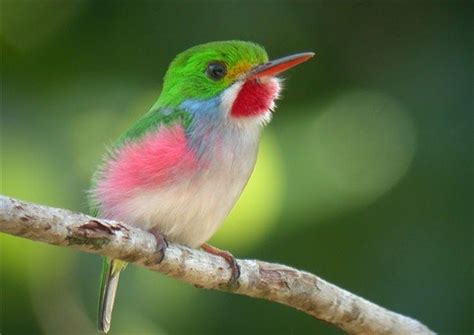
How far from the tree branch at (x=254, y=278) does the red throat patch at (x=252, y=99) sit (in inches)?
19.6

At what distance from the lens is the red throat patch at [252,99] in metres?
3.46

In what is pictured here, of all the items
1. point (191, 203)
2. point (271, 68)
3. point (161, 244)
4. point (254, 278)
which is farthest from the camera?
point (271, 68)

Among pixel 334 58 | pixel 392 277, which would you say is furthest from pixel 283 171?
pixel 334 58

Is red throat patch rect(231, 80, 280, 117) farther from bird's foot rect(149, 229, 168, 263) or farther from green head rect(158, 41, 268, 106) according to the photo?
bird's foot rect(149, 229, 168, 263)

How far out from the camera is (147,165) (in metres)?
3.30

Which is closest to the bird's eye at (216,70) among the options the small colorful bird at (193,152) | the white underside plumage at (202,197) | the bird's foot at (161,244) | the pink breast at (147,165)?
the small colorful bird at (193,152)

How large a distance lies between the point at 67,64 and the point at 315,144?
96cm

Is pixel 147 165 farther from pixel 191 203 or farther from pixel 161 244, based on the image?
pixel 161 244

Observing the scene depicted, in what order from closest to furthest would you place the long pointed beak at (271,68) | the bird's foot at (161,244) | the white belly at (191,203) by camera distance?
1. the bird's foot at (161,244)
2. the white belly at (191,203)
3. the long pointed beak at (271,68)

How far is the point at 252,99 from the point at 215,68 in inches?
5.9

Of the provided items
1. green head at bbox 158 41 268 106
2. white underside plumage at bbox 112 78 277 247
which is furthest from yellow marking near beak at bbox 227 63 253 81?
white underside plumage at bbox 112 78 277 247

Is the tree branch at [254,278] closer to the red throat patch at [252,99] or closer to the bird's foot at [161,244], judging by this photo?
the bird's foot at [161,244]

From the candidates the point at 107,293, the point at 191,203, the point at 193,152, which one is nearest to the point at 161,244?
the point at 191,203

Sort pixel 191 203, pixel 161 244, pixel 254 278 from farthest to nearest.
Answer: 1. pixel 191 203
2. pixel 254 278
3. pixel 161 244
